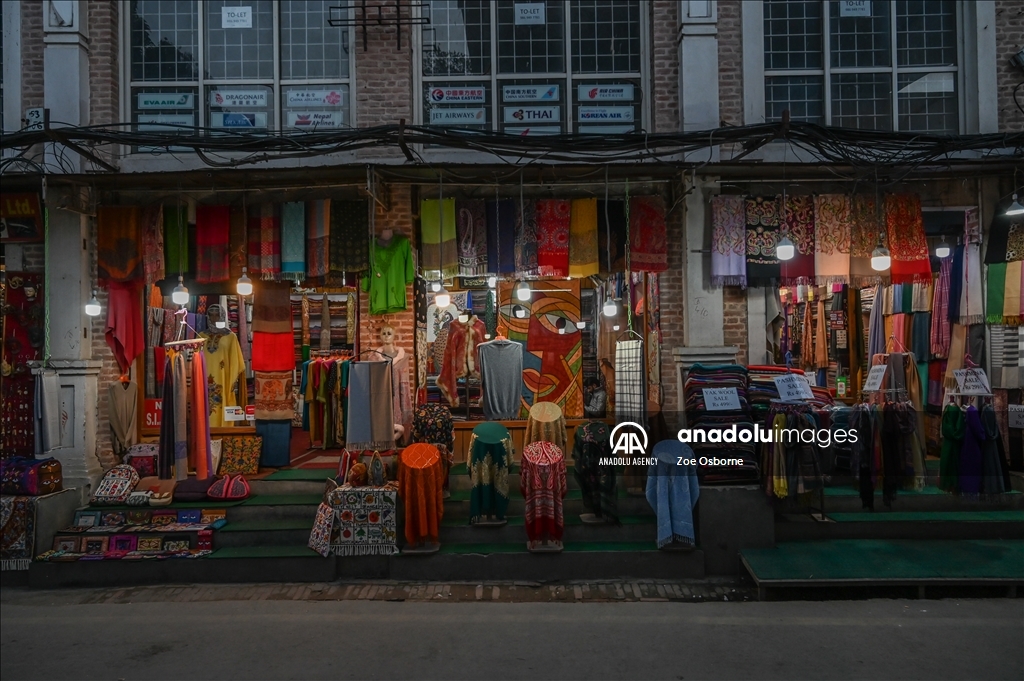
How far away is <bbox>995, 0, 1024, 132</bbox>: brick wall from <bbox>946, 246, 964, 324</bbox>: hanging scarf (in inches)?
68.4

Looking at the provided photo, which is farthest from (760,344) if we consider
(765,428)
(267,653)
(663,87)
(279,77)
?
(279,77)

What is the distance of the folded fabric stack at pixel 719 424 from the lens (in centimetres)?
737

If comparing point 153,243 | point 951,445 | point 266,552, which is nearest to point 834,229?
point 951,445

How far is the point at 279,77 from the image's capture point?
905 cm

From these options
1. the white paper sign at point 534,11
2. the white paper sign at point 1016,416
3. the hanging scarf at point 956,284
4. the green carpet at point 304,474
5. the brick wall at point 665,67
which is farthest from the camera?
the white paper sign at point 534,11

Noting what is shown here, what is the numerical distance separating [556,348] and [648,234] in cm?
232

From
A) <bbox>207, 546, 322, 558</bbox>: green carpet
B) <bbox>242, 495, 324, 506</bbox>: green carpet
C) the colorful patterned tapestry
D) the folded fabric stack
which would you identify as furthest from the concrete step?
<bbox>242, 495, 324, 506</bbox>: green carpet

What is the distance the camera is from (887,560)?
273 inches

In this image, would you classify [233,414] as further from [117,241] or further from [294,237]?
[294,237]

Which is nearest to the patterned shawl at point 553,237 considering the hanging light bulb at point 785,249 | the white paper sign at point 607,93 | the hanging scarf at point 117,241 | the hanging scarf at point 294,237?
the white paper sign at point 607,93

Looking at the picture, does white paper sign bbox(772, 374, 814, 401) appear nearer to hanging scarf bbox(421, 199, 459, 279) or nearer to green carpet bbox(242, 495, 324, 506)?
hanging scarf bbox(421, 199, 459, 279)

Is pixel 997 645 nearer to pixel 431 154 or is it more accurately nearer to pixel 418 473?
pixel 418 473

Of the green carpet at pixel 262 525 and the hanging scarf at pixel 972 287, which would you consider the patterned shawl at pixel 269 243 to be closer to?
the green carpet at pixel 262 525

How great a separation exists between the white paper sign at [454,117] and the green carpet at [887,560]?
6.38 meters
